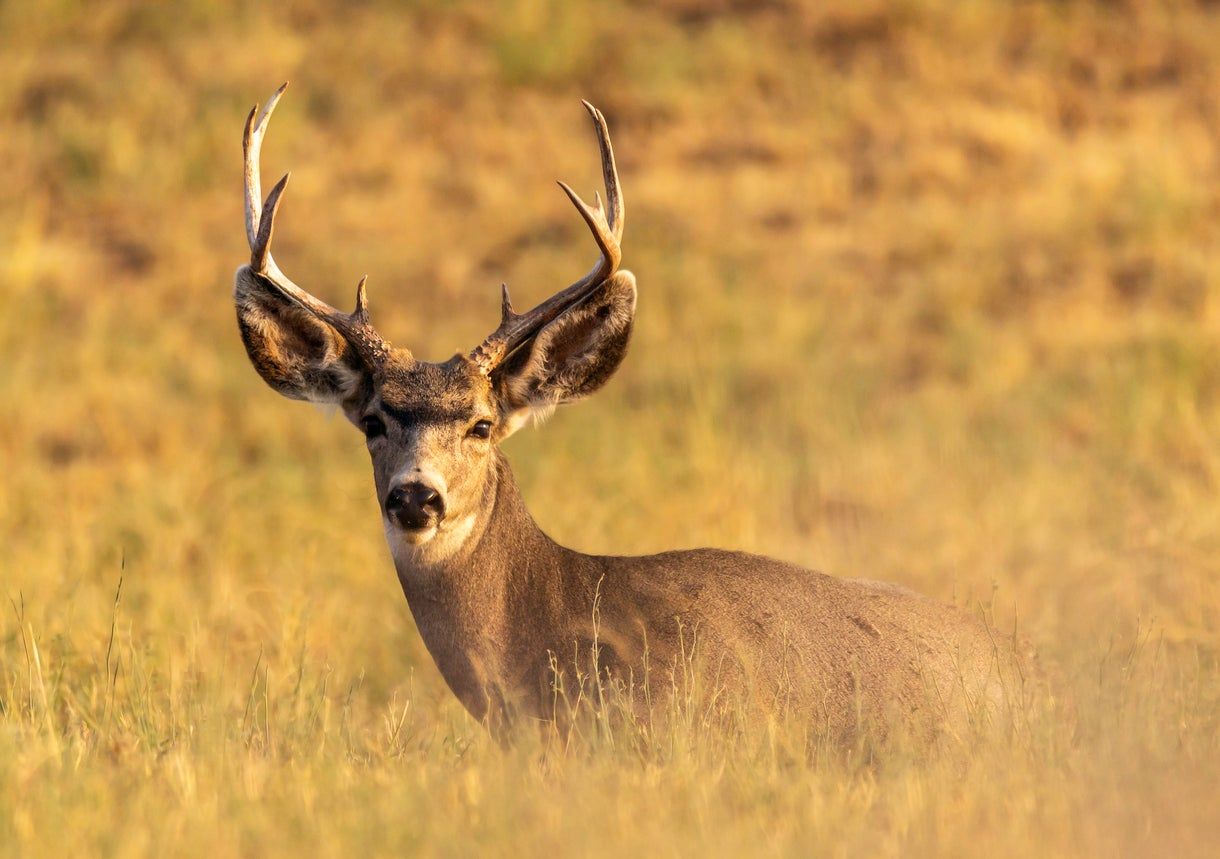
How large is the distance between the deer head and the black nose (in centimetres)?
9

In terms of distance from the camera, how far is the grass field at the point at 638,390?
554 centimetres

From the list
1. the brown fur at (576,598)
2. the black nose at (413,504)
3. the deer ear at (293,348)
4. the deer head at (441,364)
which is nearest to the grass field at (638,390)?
the brown fur at (576,598)

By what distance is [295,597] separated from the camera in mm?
10445

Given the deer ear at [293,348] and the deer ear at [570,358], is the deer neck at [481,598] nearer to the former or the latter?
the deer ear at [570,358]

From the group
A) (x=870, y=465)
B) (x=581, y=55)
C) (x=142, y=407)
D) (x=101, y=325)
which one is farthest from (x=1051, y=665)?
(x=581, y=55)

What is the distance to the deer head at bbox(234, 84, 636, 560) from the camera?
673 cm

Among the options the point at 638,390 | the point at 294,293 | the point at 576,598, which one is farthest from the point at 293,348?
the point at 638,390

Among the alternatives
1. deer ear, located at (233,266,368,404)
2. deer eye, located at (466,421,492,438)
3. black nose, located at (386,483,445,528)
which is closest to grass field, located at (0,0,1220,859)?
black nose, located at (386,483,445,528)

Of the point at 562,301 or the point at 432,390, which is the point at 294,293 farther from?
the point at 562,301

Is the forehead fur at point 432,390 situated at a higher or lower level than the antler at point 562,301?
lower

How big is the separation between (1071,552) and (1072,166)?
978 cm

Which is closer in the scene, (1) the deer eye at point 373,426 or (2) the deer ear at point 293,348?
(1) the deer eye at point 373,426

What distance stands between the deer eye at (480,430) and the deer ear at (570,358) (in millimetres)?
250

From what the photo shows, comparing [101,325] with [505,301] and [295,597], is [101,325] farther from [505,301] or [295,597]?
[505,301]
